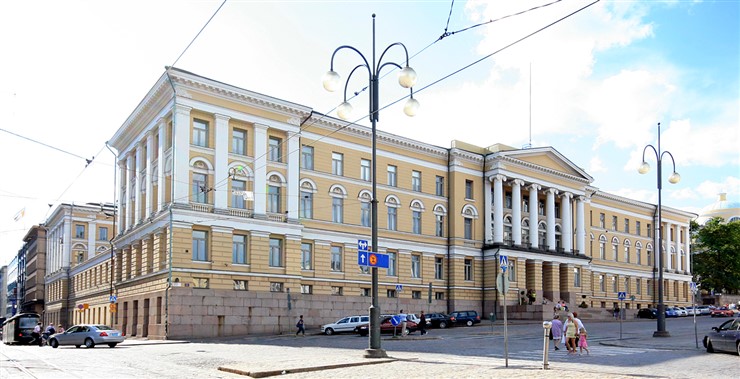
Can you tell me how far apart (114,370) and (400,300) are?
125ft

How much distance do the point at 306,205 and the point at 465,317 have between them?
15.0 m

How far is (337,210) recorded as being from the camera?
2152 inches

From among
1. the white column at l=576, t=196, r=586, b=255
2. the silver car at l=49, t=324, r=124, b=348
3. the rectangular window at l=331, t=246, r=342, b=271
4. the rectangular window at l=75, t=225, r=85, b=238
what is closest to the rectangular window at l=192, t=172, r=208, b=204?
the silver car at l=49, t=324, r=124, b=348

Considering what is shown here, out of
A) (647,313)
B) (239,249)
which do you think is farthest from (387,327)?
(647,313)

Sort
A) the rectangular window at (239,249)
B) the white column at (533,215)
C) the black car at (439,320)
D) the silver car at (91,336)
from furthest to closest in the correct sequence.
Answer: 1. the white column at (533,215)
2. the black car at (439,320)
3. the rectangular window at (239,249)
4. the silver car at (91,336)

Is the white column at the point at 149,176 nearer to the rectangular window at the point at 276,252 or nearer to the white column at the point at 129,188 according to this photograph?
the white column at the point at 129,188

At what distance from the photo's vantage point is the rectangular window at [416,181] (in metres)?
60.2

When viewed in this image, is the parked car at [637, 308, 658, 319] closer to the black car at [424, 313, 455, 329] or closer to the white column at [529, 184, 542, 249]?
the white column at [529, 184, 542, 249]

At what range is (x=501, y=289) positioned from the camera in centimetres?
1980

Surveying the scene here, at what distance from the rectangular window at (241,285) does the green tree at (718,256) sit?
7193cm

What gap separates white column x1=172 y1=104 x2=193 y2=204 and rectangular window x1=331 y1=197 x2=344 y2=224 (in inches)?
501

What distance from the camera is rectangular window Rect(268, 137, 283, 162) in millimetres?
49412

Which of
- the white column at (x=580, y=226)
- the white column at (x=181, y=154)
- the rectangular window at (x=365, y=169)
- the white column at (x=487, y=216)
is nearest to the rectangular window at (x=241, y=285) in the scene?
the white column at (x=181, y=154)

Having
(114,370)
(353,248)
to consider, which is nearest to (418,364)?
(114,370)
